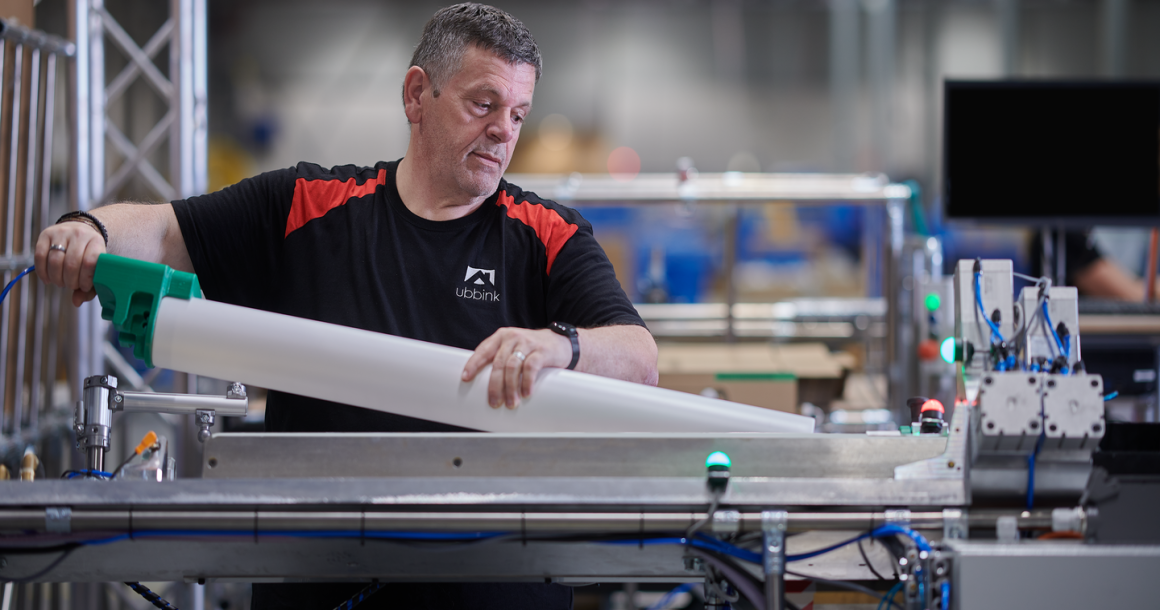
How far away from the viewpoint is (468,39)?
135 centimetres

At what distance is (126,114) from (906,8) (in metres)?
5.90

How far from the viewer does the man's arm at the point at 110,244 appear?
3.57ft

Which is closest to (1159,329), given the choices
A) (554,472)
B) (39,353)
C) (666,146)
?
(554,472)

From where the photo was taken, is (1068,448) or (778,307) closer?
→ (1068,448)

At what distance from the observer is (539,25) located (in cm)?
670

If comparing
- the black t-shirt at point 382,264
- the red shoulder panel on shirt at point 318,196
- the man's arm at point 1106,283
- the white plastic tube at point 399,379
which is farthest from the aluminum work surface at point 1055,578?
the man's arm at point 1106,283

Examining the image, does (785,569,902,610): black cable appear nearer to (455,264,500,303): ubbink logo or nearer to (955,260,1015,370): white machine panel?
(955,260,1015,370): white machine panel

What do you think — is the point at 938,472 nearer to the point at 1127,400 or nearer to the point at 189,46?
the point at 1127,400

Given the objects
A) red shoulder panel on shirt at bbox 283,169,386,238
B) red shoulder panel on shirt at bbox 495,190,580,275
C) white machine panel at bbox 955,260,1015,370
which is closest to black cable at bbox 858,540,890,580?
white machine panel at bbox 955,260,1015,370

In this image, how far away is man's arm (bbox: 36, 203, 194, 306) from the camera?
1.09 meters

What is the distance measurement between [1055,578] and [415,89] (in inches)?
43.6

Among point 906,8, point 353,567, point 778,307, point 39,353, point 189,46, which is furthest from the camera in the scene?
point 906,8

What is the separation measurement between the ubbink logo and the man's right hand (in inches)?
19.1

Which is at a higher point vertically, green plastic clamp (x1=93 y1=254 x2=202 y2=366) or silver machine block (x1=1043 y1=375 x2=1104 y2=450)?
green plastic clamp (x1=93 y1=254 x2=202 y2=366)
